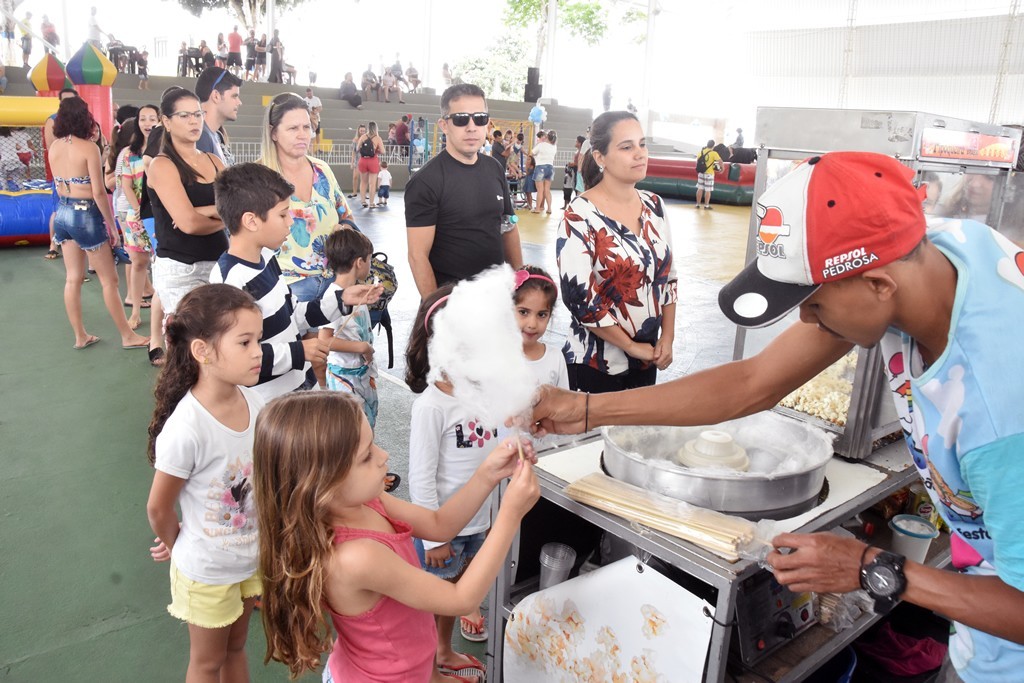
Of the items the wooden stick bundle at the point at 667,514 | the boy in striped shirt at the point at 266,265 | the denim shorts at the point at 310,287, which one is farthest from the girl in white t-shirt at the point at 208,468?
the denim shorts at the point at 310,287

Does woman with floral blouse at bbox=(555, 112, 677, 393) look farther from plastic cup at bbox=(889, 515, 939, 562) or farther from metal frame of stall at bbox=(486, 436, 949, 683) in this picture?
plastic cup at bbox=(889, 515, 939, 562)

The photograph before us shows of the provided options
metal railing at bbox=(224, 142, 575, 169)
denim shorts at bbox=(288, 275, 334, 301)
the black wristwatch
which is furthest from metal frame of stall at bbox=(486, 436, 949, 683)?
metal railing at bbox=(224, 142, 575, 169)

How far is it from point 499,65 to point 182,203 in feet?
126

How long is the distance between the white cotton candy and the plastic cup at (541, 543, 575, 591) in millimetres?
503

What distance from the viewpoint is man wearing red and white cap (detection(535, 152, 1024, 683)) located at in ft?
3.74

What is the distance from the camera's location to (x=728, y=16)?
108ft

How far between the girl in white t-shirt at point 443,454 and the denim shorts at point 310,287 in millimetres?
1100

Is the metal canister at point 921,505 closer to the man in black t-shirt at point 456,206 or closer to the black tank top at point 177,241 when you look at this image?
the man in black t-shirt at point 456,206

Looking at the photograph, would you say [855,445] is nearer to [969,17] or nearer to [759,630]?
[759,630]

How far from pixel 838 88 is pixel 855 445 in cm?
3248

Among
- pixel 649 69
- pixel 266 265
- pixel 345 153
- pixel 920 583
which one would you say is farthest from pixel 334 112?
pixel 920 583

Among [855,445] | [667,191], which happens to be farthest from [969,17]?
[855,445]

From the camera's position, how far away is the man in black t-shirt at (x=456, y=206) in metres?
3.27

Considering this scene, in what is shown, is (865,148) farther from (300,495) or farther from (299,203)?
(299,203)
